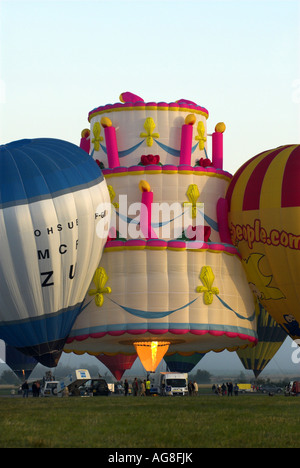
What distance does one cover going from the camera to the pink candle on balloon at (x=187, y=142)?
37156 millimetres

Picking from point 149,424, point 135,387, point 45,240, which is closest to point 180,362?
point 135,387

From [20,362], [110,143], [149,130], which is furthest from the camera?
[20,362]

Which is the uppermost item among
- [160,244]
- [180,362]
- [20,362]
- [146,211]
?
[146,211]

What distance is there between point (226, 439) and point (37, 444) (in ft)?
14.8

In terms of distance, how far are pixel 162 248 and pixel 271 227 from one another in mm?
Result: 4570

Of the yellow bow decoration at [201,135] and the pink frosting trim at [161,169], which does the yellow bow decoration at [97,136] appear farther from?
the yellow bow decoration at [201,135]

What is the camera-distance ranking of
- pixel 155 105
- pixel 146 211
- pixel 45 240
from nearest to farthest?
pixel 45 240
pixel 146 211
pixel 155 105

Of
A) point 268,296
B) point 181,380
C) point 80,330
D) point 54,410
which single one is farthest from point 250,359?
point 54,410

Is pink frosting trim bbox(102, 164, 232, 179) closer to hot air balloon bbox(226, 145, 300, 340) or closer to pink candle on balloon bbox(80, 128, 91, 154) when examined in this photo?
hot air balloon bbox(226, 145, 300, 340)

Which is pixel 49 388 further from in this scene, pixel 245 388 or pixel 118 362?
pixel 245 388

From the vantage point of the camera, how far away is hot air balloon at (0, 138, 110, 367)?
30812 mm

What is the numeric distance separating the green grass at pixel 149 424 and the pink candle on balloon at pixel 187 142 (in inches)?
479


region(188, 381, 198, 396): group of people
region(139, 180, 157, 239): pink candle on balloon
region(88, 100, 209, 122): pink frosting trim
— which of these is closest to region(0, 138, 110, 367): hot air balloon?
region(139, 180, 157, 239): pink candle on balloon

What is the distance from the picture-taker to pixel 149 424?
22234 mm
